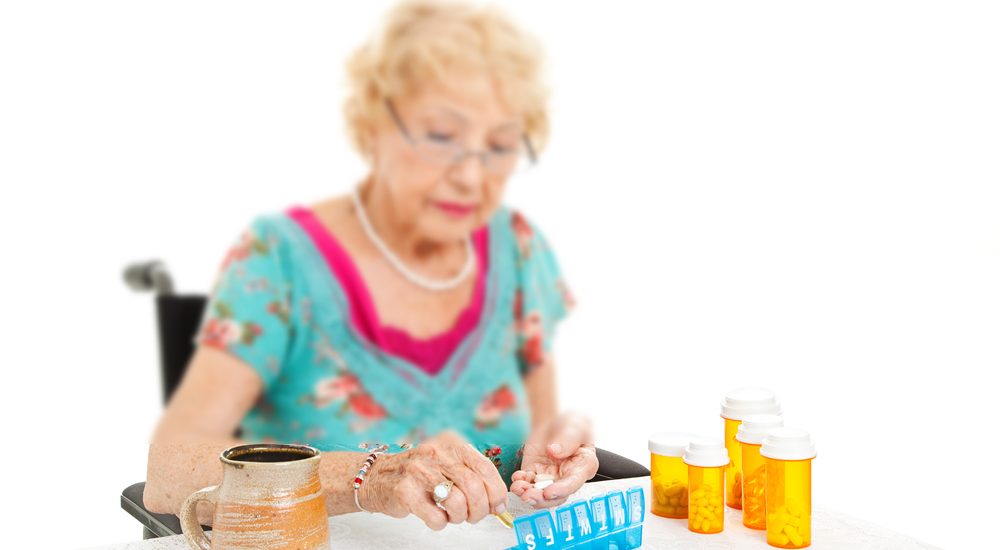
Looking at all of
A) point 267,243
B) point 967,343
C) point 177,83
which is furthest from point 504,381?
point 967,343

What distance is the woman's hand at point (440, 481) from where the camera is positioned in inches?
49.3

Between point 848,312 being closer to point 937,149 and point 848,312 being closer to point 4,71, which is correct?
point 937,149

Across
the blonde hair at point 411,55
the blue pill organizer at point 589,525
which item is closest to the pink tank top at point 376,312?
the blonde hair at point 411,55

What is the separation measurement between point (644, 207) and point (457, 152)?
1.05 feet

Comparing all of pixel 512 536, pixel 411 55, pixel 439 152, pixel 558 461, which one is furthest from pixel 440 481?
pixel 411 55

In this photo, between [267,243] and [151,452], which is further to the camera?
[151,452]

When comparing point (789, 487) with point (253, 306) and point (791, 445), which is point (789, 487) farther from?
point (253, 306)

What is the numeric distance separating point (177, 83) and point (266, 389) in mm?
338

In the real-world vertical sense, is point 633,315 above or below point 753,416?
above

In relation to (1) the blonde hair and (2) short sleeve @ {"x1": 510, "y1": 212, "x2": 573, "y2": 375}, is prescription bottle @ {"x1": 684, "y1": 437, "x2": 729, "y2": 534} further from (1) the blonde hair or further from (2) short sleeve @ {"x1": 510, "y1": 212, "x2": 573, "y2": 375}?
(1) the blonde hair

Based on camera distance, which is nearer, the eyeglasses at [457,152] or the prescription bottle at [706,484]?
the eyeglasses at [457,152]

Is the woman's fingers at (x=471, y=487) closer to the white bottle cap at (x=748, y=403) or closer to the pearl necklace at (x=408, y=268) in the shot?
the pearl necklace at (x=408, y=268)

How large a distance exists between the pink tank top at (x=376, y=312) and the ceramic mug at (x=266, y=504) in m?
0.18

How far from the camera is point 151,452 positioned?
1.32 metres
